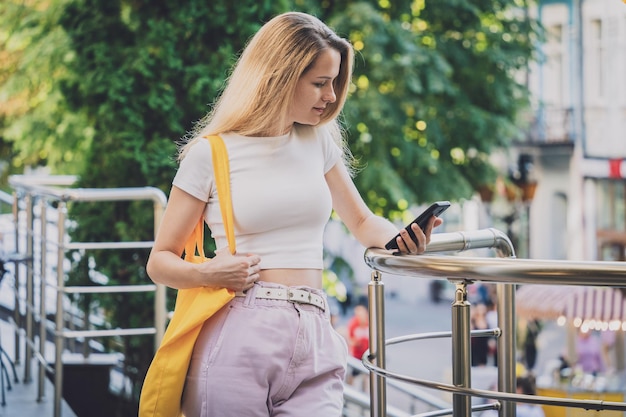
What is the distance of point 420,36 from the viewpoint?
43.3 ft

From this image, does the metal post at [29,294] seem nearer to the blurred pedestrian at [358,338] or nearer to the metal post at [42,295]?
the metal post at [42,295]

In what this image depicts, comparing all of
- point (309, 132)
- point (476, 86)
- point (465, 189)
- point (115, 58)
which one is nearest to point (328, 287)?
point (465, 189)

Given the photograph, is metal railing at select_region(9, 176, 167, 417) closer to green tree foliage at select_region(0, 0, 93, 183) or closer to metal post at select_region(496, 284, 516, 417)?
metal post at select_region(496, 284, 516, 417)

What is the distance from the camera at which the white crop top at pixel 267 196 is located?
8.92 feet

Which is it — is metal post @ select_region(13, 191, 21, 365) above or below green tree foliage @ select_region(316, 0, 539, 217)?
below

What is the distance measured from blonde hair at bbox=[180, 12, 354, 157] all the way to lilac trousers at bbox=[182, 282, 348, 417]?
0.42 m

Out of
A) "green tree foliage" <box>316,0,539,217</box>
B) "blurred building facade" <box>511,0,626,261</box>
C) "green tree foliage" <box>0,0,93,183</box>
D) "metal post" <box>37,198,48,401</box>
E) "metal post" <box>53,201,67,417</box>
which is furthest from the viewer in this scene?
"blurred building facade" <box>511,0,626,261</box>

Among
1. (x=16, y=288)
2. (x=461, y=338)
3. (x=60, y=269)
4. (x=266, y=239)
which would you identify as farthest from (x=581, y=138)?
(x=461, y=338)

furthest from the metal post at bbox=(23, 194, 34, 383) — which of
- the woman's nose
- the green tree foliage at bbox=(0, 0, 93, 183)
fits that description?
the woman's nose

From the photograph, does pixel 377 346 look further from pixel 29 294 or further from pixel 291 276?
pixel 29 294

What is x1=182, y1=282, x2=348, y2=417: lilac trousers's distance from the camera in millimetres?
2680

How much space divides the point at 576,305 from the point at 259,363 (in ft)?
34.5

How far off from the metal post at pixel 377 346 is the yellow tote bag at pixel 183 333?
0.36 meters

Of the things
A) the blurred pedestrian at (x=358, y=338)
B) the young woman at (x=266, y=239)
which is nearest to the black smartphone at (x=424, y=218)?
the young woman at (x=266, y=239)
